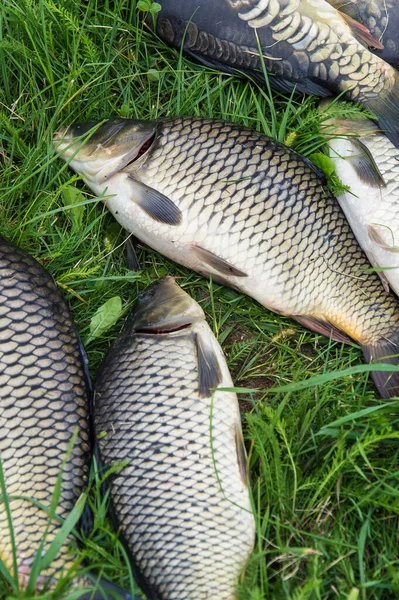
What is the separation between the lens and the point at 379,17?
10.1 ft

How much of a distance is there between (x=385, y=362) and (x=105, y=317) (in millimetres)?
1238

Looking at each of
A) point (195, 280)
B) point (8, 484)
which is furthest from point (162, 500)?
point (195, 280)

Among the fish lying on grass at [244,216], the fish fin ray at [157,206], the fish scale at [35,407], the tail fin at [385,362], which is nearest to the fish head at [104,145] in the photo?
the fish lying on grass at [244,216]

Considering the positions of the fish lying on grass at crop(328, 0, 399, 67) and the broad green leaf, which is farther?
the fish lying on grass at crop(328, 0, 399, 67)

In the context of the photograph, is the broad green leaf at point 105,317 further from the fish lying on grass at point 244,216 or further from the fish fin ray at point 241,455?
the fish fin ray at point 241,455

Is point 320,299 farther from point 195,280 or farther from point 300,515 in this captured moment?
point 300,515

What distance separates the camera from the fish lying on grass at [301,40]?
2963mm

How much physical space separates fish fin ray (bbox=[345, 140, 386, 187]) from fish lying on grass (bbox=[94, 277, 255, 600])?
1064mm

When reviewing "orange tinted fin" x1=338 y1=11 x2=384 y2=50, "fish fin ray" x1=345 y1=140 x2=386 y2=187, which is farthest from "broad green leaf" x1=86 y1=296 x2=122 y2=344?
"orange tinted fin" x1=338 y1=11 x2=384 y2=50

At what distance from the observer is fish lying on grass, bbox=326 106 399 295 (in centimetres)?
290

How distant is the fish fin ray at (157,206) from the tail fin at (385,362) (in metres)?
1.03

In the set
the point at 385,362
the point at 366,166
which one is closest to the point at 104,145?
the point at 366,166

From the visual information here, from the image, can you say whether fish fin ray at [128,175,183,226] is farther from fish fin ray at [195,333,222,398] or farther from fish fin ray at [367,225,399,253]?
fish fin ray at [367,225,399,253]

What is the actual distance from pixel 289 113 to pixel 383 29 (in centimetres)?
58
